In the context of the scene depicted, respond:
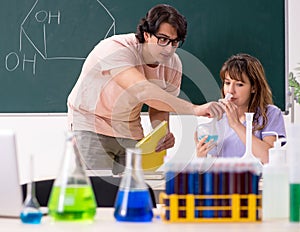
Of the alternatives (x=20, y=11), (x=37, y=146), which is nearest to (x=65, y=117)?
(x=37, y=146)

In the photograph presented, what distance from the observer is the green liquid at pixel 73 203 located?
49.5 inches

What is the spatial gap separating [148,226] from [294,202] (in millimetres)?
320

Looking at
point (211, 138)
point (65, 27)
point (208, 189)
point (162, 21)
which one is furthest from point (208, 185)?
point (65, 27)

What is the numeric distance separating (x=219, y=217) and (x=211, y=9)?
2312 millimetres

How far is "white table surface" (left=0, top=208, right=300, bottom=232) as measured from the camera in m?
1.22

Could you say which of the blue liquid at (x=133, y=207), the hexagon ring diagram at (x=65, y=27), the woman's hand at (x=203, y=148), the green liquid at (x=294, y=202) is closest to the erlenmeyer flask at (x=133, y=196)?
the blue liquid at (x=133, y=207)

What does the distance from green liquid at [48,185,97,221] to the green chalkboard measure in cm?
216

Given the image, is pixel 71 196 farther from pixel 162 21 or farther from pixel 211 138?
pixel 162 21

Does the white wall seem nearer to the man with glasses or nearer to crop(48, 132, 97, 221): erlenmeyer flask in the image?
the man with glasses

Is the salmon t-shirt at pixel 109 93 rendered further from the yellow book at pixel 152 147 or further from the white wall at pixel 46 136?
the yellow book at pixel 152 147

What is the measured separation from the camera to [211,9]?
344 centimetres

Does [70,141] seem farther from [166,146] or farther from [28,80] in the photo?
[28,80]

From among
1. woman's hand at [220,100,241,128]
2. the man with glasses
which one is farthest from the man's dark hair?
woman's hand at [220,100,241,128]

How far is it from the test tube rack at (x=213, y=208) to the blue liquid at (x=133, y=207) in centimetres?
5
